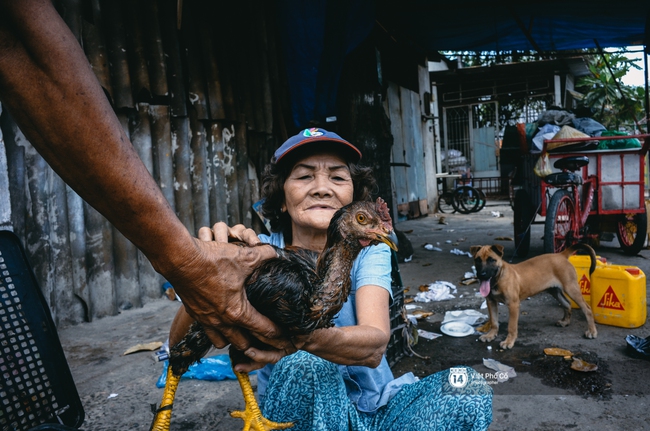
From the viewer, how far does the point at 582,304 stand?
3.94 metres

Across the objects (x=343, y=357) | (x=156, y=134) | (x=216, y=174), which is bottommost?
(x=343, y=357)

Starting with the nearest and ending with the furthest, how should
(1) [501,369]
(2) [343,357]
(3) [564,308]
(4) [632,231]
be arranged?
(2) [343,357], (1) [501,369], (3) [564,308], (4) [632,231]

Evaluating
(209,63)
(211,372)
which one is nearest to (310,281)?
(211,372)

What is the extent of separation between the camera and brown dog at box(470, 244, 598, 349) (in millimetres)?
3883

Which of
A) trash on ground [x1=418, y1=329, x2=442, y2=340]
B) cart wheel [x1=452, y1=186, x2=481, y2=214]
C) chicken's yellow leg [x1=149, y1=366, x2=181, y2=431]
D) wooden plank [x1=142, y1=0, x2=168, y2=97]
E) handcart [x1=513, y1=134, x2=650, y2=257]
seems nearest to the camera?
chicken's yellow leg [x1=149, y1=366, x2=181, y2=431]

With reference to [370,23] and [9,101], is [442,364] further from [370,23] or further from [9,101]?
[370,23]

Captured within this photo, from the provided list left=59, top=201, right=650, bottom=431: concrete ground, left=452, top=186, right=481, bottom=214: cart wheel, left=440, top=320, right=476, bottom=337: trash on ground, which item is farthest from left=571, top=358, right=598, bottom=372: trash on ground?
left=452, top=186, right=481, bottom=214: cart wheel

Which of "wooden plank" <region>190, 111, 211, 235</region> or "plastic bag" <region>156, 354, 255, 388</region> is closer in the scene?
"plastic bag" <region>156, 354, 255, 388</region>

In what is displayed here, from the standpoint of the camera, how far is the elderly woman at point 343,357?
5.34 ft

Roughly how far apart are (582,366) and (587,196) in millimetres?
4130

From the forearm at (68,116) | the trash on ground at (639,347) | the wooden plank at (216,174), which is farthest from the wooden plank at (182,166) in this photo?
the trash on ground at (639,347)

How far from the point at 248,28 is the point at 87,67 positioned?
5.84 meters

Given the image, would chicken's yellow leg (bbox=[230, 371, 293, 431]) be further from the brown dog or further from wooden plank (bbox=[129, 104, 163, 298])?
wooden plank (bbox=[129, 104, 163, 298])

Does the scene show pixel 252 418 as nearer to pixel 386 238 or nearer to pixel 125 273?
pixel 386 238
